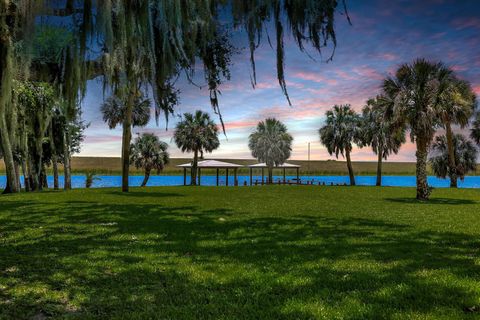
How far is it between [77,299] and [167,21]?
4.40 metres

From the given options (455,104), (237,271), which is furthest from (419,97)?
(237,271)

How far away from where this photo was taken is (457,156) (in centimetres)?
5950

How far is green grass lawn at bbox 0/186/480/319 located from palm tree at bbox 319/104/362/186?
53.0 m

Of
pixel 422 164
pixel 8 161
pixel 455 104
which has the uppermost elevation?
pixel 455 104

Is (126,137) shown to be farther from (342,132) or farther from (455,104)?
(342,132)

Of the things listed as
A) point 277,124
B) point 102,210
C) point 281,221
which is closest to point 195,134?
point 277,124

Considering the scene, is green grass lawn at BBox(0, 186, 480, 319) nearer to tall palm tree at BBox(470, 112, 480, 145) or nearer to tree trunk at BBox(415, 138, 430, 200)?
tree trunk at BBox(415, 138, 430, 200)

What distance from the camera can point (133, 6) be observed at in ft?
19.3

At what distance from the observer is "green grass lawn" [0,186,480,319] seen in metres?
5.25

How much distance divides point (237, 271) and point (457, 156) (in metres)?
62.1

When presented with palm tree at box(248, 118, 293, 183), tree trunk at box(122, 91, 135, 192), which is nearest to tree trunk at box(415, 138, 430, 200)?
tree trunk at box(122, 91, 135, 192)

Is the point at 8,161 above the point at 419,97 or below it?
below

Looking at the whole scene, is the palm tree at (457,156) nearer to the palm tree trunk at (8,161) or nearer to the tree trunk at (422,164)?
the tree trunk at (422,164)

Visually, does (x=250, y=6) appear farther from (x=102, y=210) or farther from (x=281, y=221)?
(x=102, y=210)
